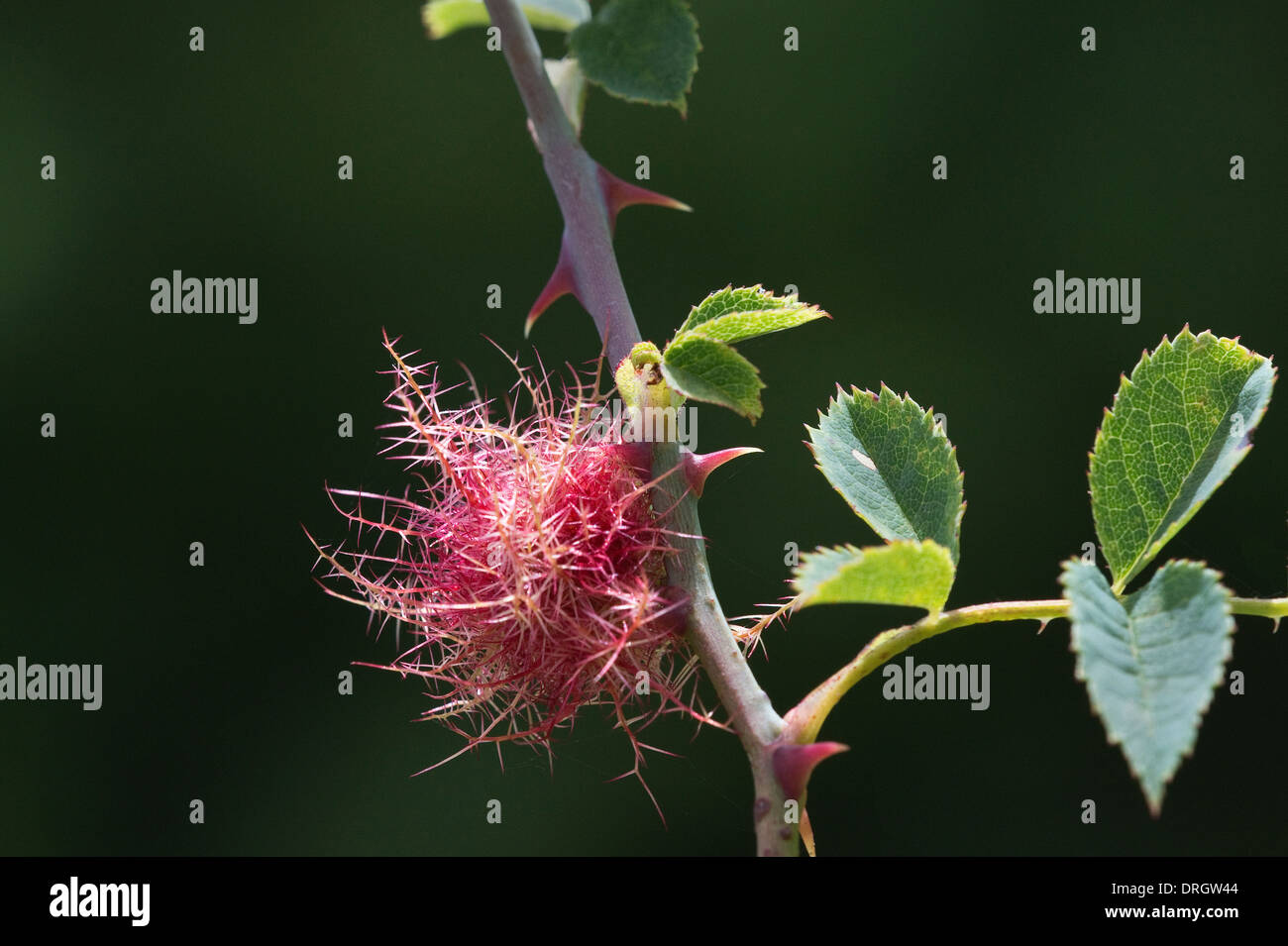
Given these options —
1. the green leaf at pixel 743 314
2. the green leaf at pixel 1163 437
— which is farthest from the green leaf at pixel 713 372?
the green leaf at pixel 1163 437

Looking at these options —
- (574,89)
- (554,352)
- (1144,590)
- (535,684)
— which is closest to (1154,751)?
(1144,590)

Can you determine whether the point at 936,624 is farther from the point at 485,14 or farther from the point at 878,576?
the point at 485,14

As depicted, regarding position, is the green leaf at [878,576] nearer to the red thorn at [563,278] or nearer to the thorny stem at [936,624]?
the thorny stem at [936,624]

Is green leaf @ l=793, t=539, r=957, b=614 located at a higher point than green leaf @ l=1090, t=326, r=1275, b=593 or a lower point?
lower

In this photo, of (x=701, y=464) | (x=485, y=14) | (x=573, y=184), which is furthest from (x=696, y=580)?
(x=485, y=14)

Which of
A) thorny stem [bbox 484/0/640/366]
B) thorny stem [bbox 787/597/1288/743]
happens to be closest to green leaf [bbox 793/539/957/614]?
thorny stem [bbox 787/597/1288/743]

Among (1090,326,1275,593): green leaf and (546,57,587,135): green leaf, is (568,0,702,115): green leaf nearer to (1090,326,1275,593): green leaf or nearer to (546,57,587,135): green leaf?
(546,57,587,135): green leaf
